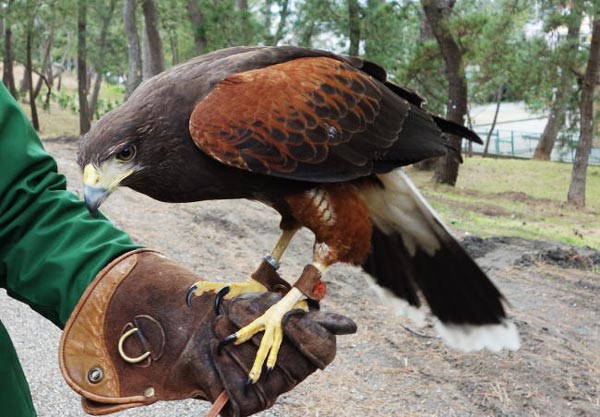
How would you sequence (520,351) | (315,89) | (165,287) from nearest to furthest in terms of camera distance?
(165,287) < (315,89) < (520,351)

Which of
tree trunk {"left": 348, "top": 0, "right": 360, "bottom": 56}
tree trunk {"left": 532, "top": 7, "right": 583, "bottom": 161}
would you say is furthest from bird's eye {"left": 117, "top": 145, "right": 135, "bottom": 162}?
tree trunk {"left": 348, "top": 0, "right": 360, "bottom": 56}

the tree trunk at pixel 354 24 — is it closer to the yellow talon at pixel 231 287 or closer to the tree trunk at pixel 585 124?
the tree trunk at pixel 585 124

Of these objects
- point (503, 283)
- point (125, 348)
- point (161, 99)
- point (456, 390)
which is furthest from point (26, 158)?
point (503, 283)

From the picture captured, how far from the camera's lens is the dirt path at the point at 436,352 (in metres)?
4.04

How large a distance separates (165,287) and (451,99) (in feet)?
44.9

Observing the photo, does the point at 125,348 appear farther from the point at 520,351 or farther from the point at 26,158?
the point at 520,351

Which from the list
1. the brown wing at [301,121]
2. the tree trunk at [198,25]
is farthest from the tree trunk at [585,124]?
the brown wing at [301,121]

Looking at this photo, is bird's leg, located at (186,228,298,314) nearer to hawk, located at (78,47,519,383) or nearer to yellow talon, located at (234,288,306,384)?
hawk, located at (78,47,519,383)

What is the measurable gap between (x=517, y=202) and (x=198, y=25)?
8.78m

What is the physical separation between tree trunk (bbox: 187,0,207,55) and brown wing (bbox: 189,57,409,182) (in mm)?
13141

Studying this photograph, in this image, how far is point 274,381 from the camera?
2.06m

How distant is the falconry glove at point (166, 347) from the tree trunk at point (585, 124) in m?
16.1

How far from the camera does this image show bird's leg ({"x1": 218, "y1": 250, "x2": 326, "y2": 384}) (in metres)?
2.04

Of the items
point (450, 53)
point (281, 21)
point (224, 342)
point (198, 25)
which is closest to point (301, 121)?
point (224, 342)
